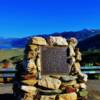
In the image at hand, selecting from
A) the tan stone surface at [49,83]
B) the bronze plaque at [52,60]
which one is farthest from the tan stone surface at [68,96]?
the bronze plaque at [52,60]

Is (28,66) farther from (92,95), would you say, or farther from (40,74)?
(92,95)

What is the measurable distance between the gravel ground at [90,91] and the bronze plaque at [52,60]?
7.73ft

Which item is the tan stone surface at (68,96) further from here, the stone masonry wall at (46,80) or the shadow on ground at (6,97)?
the shadow on ground at (6,97)

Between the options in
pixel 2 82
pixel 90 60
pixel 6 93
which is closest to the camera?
pixel 6 93

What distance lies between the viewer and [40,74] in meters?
19.0

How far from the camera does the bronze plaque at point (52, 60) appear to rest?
19266mm

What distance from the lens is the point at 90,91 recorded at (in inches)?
878

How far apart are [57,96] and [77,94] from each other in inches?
45.3

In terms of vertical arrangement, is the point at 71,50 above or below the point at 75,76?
above

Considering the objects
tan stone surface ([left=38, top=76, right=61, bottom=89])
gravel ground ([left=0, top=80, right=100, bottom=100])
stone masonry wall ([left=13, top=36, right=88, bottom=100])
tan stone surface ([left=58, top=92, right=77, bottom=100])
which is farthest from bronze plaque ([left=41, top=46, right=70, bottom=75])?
gravel ground ([left=0, top=80, right=100, bottom=100])

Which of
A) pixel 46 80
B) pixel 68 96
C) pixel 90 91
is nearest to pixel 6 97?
pixel 46 80

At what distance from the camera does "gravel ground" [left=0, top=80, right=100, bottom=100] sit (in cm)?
2121

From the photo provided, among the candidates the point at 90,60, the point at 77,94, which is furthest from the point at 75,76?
the point at 90,60

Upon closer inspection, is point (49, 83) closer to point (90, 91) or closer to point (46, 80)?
point (46, 80)
